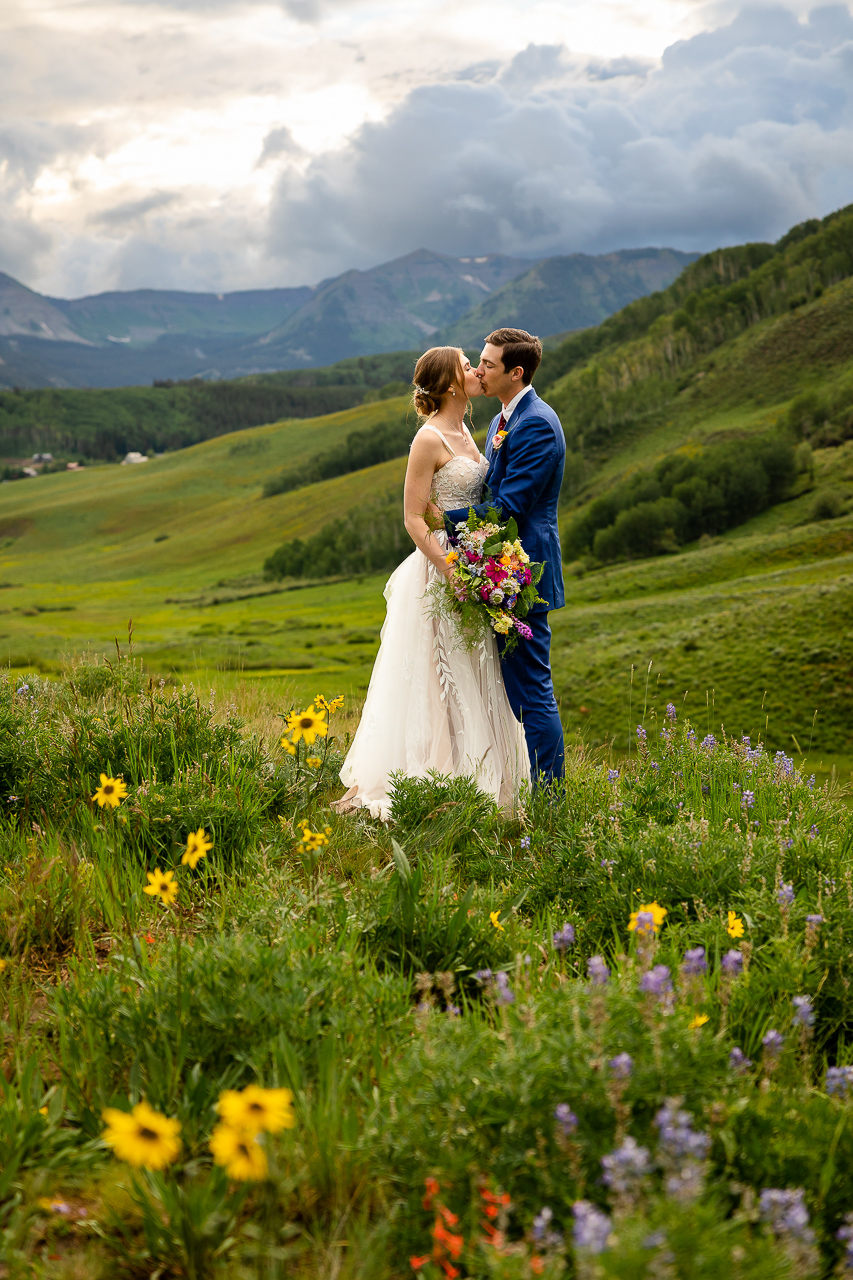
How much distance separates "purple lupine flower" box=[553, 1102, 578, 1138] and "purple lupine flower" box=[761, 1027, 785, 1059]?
77 cm

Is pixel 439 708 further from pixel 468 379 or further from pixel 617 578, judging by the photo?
pixel 617 578

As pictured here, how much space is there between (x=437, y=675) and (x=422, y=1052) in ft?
13.8

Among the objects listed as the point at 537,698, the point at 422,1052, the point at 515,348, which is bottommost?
the point at 422,1052

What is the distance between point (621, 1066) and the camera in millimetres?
2072

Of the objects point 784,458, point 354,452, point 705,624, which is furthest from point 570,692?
point 354,452

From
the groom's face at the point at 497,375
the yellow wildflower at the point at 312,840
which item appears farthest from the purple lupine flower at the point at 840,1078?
the groom's face at the point at 497,375

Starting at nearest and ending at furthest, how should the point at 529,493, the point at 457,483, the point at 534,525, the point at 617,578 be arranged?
the point at 529,493
the point at 534,525
the point at 457,483
the point at 617,578

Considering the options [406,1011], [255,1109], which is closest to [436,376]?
[406,1011]

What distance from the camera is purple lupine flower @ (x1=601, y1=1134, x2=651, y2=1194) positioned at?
171 cm

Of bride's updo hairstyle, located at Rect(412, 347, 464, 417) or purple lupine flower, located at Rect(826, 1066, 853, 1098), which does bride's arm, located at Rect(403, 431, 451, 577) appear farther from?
purple lupine flower, located at Rect(826, 1066, 853, 1098)

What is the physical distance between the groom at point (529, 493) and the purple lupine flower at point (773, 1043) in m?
3.34

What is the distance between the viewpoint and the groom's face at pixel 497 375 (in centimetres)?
614

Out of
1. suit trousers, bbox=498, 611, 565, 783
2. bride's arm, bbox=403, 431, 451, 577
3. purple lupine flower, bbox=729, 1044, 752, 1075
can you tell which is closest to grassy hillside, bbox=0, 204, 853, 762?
suit trousers, bbox=498, 611, 565, 783

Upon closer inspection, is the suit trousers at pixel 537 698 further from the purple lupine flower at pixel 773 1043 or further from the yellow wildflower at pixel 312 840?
the purple lupine flower at pixel 773 1043
